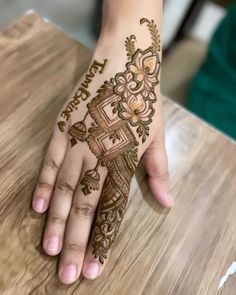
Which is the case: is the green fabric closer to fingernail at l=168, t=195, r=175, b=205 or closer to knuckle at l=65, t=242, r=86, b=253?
fingernail at l=168, t=195, r=175, b=205

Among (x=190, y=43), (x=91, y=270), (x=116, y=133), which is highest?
(x=116, y=133)

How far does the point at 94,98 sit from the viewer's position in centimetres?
62

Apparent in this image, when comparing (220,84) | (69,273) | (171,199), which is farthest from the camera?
(220,84)

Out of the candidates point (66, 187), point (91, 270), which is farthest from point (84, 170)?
point (91, 270)

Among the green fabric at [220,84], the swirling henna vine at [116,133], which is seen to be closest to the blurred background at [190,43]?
the green fabric at [220,84]

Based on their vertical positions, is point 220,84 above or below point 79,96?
below

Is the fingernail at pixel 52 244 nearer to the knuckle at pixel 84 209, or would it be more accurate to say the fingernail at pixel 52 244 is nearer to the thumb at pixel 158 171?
the knuckle at pixel 84 209

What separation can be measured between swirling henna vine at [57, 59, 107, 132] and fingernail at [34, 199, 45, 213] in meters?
0.11

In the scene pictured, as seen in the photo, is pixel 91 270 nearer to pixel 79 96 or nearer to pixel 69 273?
pixel 69 273

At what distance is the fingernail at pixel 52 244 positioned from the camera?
0.56 metres

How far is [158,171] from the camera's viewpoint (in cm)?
66

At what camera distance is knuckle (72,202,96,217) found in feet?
1.94

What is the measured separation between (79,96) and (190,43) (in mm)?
858

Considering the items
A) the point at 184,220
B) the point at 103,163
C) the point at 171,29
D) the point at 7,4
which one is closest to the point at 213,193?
the point at 184,220
